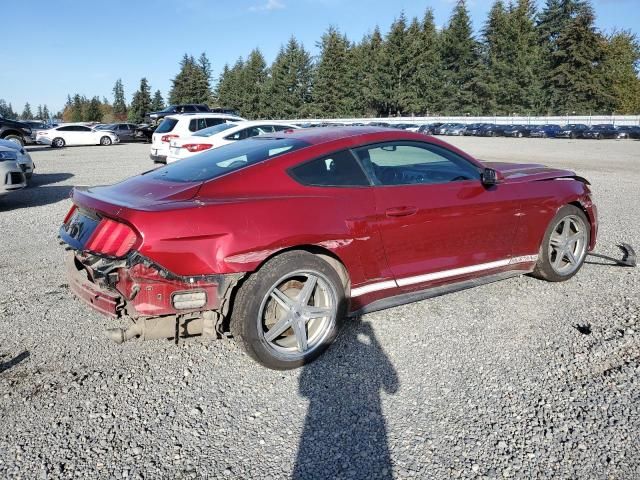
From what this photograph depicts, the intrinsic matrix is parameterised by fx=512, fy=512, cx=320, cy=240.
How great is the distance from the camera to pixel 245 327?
3.03m

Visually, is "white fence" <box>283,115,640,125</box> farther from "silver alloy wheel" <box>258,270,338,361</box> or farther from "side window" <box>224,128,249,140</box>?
"silver alloy wheel" <box>258,270,338,361</box>

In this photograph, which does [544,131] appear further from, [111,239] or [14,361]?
[14,361]

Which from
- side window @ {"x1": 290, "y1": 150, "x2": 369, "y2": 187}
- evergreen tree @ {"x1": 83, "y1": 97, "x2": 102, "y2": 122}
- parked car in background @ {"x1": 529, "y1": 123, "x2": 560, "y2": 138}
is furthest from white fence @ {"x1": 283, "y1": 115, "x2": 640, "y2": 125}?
evergreen tree @ {"x1": 83, "y1": 97, "x2": 102, "y2": 122}

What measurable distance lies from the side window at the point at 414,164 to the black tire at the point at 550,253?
3.30 feet

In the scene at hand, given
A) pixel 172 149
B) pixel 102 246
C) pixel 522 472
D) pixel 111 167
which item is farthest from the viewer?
pixel 111 167

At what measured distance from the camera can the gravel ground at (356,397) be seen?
7.85ft

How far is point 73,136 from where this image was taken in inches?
1135

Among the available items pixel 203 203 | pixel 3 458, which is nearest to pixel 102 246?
pixel 203 203

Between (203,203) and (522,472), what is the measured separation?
216 cm

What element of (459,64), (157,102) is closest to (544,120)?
(459,64)

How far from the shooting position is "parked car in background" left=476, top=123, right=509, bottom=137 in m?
44.7

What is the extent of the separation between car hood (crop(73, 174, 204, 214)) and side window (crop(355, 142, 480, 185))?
1280 millimetres

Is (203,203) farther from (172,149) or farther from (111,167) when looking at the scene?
(111,167)

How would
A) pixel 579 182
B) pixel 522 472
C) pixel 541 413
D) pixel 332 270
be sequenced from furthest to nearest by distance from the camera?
pixel 579 182 → pixel 332 270 → pixel 541 413 → pixel 522 472
